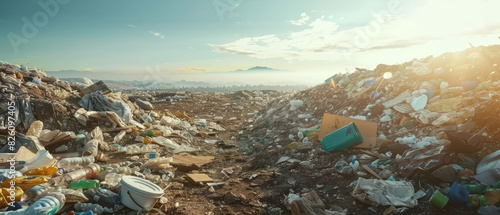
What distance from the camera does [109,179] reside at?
3453mm

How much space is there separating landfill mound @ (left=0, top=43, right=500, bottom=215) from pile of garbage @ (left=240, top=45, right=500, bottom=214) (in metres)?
0.02

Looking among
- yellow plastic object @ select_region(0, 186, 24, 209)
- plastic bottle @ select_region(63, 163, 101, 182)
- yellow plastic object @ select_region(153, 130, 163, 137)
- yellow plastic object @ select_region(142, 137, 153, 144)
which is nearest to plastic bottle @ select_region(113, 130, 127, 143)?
yellow plastic object @ select_region(142, 137, 153, 144)

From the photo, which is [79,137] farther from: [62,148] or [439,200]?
[439,200]

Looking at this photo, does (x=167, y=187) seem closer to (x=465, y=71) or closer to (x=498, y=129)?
(x=498, y=129)

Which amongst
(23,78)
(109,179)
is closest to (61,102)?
(23,78)

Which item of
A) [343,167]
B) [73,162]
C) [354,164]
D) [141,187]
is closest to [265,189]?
[343,167]

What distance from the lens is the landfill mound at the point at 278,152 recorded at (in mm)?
2939

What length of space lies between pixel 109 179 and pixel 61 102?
374 cm

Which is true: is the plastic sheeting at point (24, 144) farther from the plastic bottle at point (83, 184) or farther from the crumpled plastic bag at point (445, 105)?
the crumpled plastic bag at point (445, 105)

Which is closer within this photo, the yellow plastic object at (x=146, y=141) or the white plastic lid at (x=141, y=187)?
the white plastic lid at (x=141, y=187)

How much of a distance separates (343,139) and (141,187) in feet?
10.1

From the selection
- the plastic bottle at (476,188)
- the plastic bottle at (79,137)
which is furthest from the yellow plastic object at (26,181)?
the plastic bottle at (476,188)

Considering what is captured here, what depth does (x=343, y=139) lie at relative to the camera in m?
4.49

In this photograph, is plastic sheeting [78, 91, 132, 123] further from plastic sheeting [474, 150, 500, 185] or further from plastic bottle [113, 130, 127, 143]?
plastic sheeting [474, 150, 500, 185]
